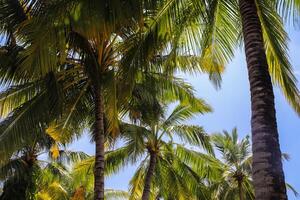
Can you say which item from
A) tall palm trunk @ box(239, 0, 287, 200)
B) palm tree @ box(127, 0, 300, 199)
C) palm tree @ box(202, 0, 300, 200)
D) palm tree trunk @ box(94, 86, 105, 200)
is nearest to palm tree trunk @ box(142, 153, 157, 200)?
palm tree trunk @ box(94, 86, 105, 200)

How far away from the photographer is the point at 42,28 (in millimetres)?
8875

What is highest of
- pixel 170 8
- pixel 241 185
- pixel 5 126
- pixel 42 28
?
pixel 170 8

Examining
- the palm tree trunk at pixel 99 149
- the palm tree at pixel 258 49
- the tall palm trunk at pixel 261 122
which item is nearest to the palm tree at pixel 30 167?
the palm tree trunk at pixel 99 149

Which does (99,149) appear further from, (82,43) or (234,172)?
(234,172)

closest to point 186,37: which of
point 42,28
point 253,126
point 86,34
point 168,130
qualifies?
point 86,34

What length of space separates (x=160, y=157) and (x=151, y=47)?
11.0 m

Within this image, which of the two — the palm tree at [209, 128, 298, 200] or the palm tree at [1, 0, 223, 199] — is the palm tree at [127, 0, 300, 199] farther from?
the palm tree at [209, 128, 298, 200]

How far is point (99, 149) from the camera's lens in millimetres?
13789

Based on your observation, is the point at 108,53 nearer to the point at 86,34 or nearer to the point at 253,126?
the point at 86,34

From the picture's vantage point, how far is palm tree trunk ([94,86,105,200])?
43.4ft

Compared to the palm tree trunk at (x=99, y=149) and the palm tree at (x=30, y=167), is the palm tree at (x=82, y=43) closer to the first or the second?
the palm tree trunk at (x=99, y=149)

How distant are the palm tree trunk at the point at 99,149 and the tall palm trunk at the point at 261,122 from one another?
667 centimetres

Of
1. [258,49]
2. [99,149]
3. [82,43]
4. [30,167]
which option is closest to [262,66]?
[258,49]

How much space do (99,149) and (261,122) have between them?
7.65 metres
